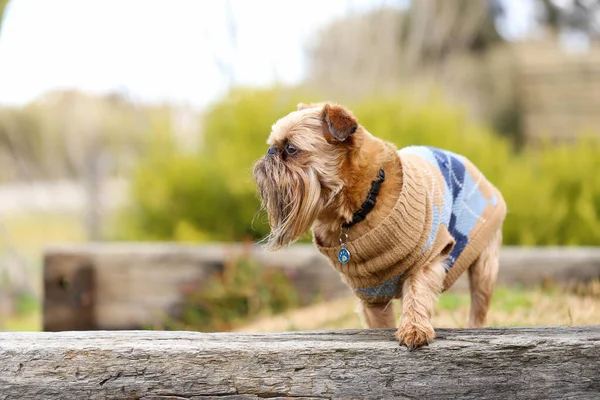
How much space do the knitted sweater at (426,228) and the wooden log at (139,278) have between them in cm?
286

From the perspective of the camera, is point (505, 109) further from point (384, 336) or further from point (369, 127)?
point (384, 336)

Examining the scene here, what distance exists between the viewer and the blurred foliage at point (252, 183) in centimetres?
749

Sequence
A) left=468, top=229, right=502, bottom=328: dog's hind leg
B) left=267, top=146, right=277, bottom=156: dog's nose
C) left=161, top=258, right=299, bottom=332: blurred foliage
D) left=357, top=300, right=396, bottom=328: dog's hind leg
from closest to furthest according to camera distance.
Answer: left=267, top=146, right=277, bottom=156: dog's nose → left=357, top=300, right=396, bottom=328: dog's hind leg → left=468, top=229, right=502, bottom=328: dog's hind leg → left=161, top=258, right=299, bottom=332: blurred foliage

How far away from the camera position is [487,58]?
14867mm

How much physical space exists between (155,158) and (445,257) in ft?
19.5

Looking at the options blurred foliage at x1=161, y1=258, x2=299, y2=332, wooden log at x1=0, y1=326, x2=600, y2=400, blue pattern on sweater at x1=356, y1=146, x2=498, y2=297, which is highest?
blue pattern on sweater at x1=356, y1=146, x2=498, y2=297

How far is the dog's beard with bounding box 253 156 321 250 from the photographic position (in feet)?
9.55

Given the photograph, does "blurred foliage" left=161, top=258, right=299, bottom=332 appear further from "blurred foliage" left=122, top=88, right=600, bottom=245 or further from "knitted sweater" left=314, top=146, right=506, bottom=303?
"knitted sweater" left=314, top=146, right=506, bottom=303

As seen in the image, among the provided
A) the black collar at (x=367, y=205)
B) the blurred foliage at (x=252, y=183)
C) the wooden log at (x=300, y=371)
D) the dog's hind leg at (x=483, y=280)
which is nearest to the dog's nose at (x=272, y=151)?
the black collar at (x=367, y=205)

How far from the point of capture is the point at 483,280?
342 cm

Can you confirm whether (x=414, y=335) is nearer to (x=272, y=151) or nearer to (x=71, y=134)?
(x=272, y=151)

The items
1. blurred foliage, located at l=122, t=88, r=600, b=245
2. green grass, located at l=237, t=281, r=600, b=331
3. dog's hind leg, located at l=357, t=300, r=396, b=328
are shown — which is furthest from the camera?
blurred foliage, located at l=122, t=88, r=600, b=245

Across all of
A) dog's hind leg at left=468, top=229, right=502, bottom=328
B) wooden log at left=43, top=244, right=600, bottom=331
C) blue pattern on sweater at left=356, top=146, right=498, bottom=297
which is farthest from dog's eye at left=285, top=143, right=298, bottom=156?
wooden log at left=43, top=244, right=600, bottom=331

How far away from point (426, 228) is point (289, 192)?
1.99 feet
